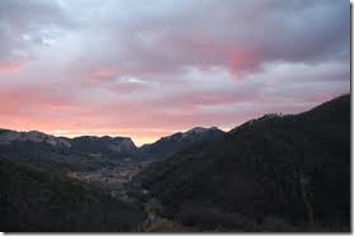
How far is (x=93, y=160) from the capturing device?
23391 millimetres

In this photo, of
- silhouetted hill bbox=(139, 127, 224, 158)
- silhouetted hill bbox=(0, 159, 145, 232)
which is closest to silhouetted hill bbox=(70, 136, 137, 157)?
silhouetted hill bbox=(139, 127, 224, 158)

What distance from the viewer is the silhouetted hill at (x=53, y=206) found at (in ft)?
29.8

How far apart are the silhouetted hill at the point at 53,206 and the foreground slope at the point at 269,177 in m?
1.11

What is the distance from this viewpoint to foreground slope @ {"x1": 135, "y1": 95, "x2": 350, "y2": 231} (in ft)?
30.4

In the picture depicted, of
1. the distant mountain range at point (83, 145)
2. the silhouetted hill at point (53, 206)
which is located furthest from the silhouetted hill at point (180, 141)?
the silhouetted hill at point (53, 206)

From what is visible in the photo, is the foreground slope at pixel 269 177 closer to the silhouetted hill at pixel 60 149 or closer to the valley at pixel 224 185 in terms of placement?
the valley at pixel 224 185

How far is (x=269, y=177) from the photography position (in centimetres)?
1160

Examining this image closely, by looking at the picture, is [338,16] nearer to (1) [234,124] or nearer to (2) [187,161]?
(1) [234,124]

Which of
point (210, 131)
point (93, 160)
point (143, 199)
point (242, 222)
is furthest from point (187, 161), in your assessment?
point (93, 160)

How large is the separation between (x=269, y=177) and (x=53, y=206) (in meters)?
4.18

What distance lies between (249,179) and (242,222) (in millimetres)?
2547

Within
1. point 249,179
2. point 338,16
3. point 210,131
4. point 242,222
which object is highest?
point 338,16

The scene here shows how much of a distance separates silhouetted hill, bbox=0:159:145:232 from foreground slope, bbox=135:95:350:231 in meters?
1.11

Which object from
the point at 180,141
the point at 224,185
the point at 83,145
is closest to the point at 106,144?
the point at 83,145
